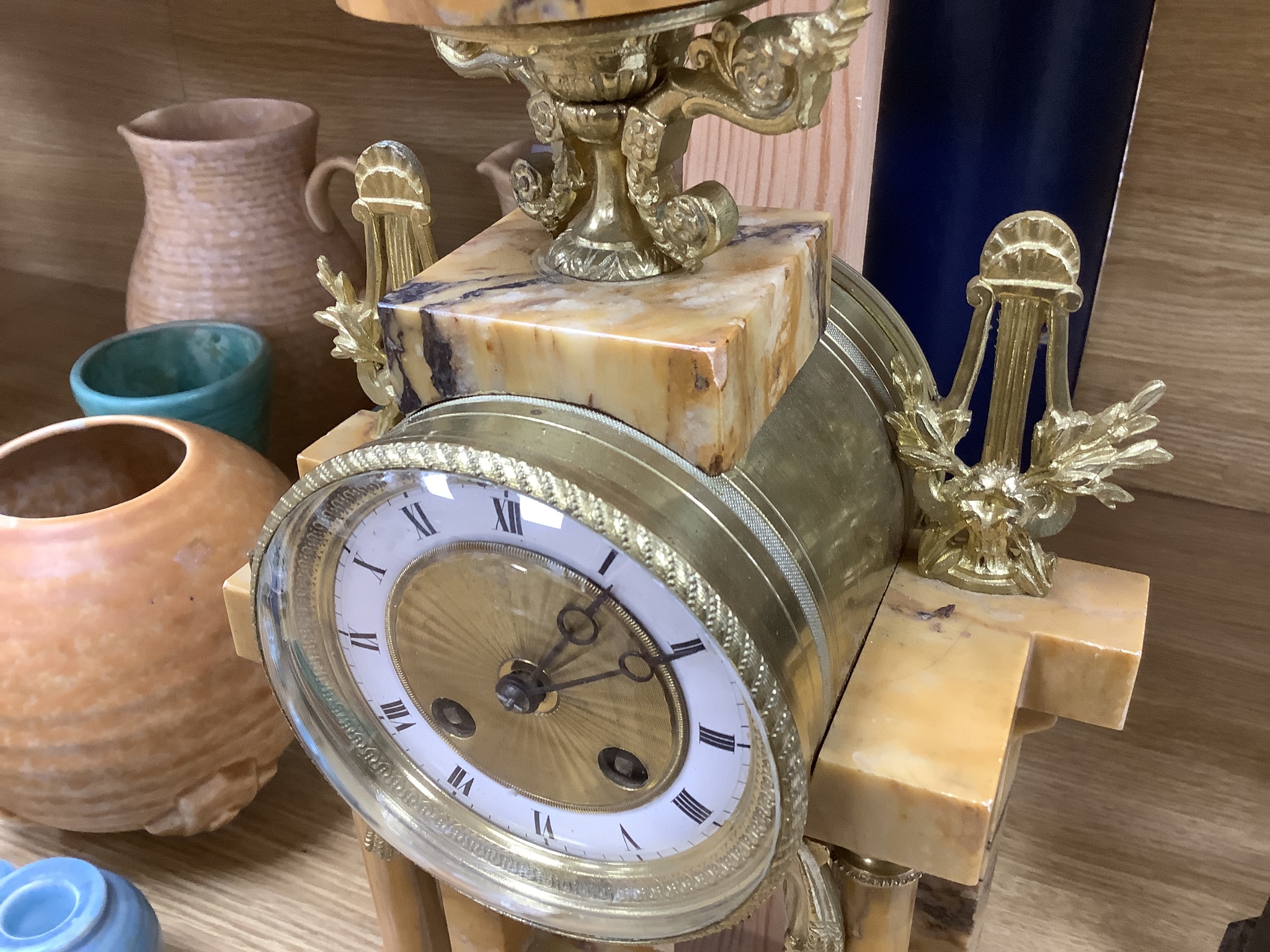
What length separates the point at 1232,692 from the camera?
812 mm

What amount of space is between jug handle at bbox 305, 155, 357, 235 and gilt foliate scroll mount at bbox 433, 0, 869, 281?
0.48 meters

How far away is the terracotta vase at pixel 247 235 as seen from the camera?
35.0 inches

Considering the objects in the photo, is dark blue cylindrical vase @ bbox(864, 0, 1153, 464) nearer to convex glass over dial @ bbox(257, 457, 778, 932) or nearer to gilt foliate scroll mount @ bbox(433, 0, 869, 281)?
gilt foliate scroll mount @ bbox(433, 0, 869, 281)

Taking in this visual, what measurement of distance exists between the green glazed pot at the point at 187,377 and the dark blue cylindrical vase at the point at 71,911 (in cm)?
35

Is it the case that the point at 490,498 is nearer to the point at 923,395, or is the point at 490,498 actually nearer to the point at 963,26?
the point at 923,395

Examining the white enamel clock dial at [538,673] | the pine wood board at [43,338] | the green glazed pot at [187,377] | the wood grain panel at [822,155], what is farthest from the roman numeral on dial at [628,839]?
the pine wood board at [43,338]

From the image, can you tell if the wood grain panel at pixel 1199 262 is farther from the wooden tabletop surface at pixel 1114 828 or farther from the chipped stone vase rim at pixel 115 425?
the chipped stone vase rim at pixel 115 425

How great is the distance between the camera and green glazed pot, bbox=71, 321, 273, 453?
84 cm

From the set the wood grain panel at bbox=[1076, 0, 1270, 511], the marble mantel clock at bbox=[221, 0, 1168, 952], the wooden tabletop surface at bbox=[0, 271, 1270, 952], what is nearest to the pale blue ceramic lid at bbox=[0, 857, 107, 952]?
the wooden tabletop surface at bbox=[0, 271, 1270, 952]

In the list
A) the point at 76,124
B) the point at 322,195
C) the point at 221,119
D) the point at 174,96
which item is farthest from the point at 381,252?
the point at 76,124

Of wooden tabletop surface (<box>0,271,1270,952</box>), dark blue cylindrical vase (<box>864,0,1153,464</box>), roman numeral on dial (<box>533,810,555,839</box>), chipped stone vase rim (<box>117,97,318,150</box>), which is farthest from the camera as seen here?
chipped stone vase rim (<box>117,97,318,150</box>)

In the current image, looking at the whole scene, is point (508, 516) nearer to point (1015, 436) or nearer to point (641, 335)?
point (641, 335)

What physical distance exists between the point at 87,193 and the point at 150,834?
0.87m

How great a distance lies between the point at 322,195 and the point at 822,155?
528 millimetres
